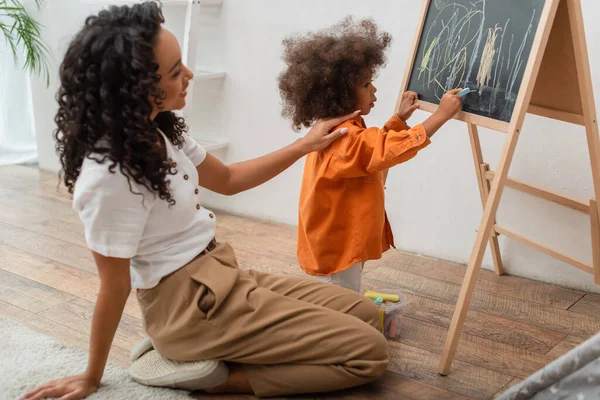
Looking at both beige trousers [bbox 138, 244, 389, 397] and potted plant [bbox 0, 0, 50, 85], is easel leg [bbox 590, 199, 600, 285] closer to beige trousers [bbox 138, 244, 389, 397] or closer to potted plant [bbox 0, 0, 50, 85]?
beige trousers [bbox 138, 244, 389, 397]

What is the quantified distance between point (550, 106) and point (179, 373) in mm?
1238

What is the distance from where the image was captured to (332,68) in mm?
1876

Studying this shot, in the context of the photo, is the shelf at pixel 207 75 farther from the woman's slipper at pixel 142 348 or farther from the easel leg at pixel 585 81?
the easel leg at pixel 585 81

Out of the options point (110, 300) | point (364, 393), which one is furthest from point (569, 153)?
point (110, 300)

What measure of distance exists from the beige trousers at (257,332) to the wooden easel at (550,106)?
0.96 ft

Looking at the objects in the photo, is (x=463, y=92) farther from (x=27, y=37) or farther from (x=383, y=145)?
(x=27, y=37)

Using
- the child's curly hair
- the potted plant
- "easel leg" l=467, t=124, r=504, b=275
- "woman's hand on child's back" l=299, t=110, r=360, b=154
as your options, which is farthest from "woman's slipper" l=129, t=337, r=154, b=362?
the potted plant

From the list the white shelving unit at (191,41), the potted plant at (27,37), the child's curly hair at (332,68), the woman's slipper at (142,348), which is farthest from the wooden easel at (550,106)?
the potted plant at (27,37)

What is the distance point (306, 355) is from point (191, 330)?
26 cm

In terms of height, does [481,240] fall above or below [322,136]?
below

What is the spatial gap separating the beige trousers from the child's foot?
0.02m

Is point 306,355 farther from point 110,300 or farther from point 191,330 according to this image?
point 110,300

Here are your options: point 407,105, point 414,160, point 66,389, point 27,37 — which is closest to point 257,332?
point 66,389

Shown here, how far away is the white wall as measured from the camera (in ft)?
7.80
